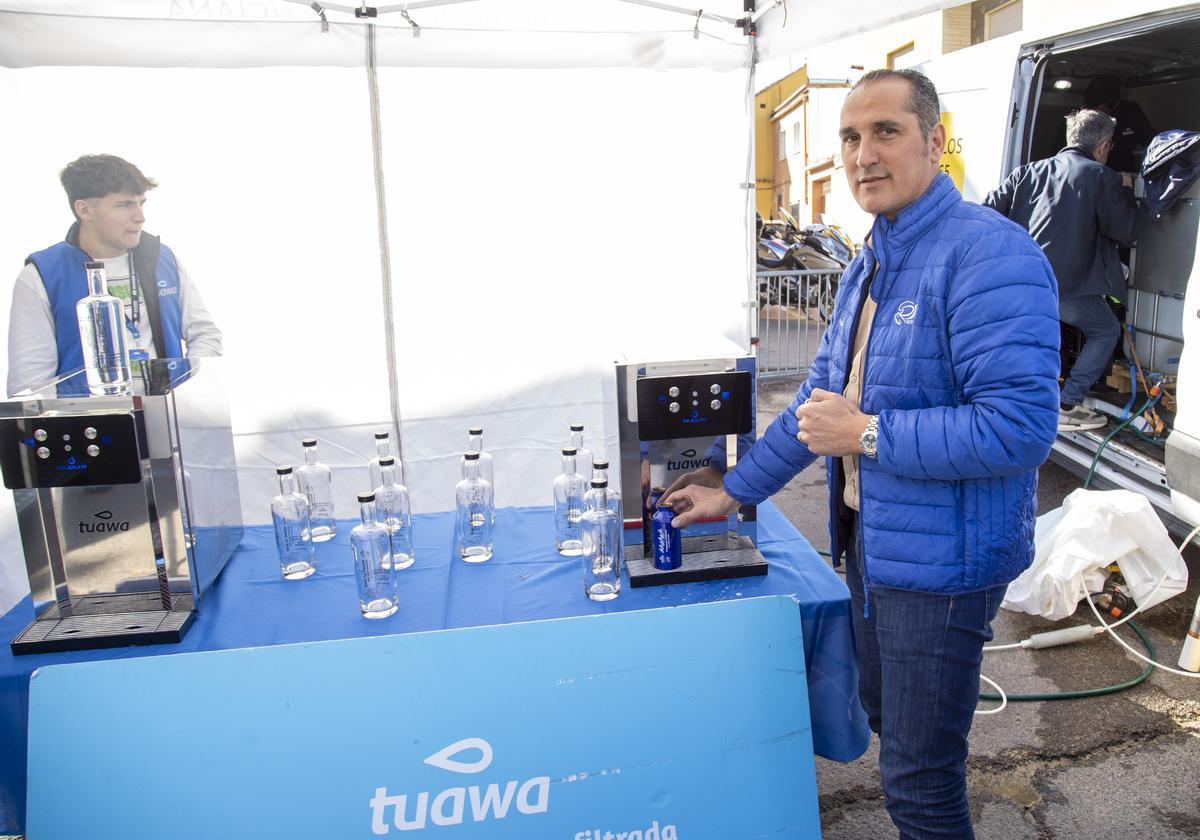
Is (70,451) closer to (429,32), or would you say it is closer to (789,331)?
(429,32)

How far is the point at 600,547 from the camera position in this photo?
6.79ft

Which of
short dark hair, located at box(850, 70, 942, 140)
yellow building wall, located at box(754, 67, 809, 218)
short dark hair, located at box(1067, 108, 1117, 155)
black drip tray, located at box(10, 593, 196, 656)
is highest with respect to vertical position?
yellow building wall, located at box(754, 67, 809, 218)

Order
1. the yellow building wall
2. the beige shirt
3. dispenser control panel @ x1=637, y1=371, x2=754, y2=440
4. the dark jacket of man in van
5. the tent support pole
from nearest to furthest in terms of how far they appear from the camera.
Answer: the beige shirt → dispenser control panel @ x1=637, y1=371, x2=754, y2=440 → the tent support pole → the dark jacket of man in van → the yellow building wall

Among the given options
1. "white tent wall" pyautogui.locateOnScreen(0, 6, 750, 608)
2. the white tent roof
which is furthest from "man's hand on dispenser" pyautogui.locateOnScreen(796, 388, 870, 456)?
the white tent roof

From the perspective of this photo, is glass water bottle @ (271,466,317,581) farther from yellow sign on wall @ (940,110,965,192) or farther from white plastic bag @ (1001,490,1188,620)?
yellow sign on wall @ (940,110,965,192)

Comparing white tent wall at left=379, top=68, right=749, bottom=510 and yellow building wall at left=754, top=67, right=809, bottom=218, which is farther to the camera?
yellow building wall at left=754, top=67, right=809, bottom=218

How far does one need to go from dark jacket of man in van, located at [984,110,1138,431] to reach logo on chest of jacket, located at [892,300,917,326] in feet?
11.8

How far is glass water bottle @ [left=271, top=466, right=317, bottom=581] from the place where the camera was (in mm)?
2205

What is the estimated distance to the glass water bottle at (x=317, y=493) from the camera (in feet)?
7.82

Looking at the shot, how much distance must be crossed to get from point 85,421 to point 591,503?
45.8 inches

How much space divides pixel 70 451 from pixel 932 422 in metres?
1.83

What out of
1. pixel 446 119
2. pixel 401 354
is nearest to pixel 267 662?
pixel 401 354

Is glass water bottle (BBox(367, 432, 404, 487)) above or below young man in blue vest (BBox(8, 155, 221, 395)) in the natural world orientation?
below

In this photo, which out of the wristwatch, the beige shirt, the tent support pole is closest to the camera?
the wristwatch
